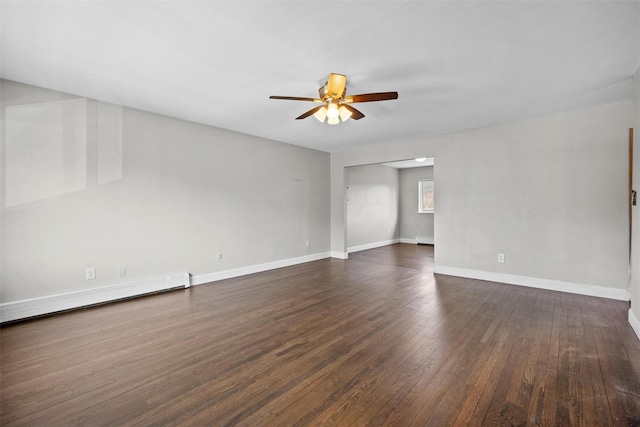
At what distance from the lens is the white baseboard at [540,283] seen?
3.58 m

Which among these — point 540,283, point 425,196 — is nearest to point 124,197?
point 540,283

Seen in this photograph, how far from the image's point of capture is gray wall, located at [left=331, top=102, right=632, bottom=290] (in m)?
3.60

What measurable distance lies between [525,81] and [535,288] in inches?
114

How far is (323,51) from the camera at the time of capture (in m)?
2.34

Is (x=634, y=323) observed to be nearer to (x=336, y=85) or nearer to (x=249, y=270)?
(x=336, y=85)

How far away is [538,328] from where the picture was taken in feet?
8.96

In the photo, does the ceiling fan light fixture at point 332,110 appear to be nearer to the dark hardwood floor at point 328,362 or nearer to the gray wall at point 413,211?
the dark hardwood floor at point 328,362

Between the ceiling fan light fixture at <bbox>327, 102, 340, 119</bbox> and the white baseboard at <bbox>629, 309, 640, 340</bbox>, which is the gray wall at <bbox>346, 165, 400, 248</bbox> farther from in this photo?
the white baseboard at <bbox>629, 309, 640, 340</bbox>

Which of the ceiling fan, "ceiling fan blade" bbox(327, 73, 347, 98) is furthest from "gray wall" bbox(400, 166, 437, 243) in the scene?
"ceiling fan blade" bbox(327, 73, 347, 98)

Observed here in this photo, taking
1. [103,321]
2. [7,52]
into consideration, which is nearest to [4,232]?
[103,321]

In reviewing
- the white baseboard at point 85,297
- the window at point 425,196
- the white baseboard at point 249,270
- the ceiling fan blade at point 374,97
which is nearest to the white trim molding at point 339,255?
the white baseboard at point 249,270

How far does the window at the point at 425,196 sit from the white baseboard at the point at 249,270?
4.31m

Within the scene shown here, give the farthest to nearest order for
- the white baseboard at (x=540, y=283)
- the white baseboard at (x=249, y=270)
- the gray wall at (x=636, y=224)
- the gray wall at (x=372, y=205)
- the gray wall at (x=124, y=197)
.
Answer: the gray wall at (x=372, y=205) < the white baseboard at (x=249, y=270) < the white baseboard at (x=540, y=283) < the gray wall at (x=124, y=197) < the gray wall at (x=636, y=224)

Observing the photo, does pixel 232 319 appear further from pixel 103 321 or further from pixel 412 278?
pixel 412 278
